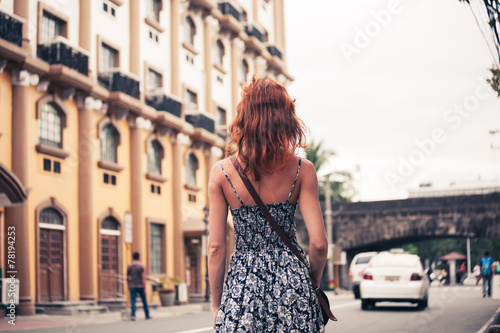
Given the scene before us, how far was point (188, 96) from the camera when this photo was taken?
3256 centimetres

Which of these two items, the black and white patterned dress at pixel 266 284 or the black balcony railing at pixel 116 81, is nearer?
the black and white patterned dress at pixel 266 284

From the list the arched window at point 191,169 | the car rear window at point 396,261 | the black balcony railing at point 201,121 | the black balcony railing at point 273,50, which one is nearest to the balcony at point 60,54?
the black balcony railing at point 201,121

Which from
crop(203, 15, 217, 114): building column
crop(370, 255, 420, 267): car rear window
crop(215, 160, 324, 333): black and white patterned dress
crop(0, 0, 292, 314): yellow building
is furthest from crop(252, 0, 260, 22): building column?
crop(215, 160, 324, 333): black and white patterned dress

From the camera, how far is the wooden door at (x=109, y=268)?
24.9m

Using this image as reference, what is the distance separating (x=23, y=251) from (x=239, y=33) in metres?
19.8

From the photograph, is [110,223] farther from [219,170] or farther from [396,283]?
[219,170]

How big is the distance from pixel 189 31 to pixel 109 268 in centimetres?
1244

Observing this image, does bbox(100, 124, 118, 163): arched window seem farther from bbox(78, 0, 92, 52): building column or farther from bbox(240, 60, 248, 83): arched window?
bbox(240, 60, 248, 83): arched window

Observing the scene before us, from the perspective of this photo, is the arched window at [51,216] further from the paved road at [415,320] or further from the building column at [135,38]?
the paved road at [415,320]

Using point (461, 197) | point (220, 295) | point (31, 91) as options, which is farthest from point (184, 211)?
point (220, 295)

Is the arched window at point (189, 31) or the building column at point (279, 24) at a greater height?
the building column at point (279, 24)

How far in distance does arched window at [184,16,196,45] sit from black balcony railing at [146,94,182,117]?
14.4 feet

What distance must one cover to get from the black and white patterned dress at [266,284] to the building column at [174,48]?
1063 inches

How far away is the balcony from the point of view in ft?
71.6
